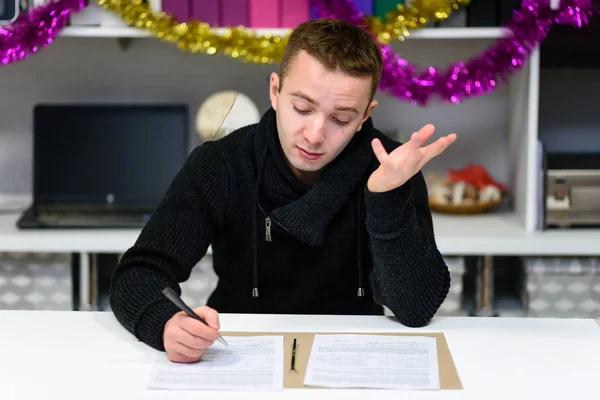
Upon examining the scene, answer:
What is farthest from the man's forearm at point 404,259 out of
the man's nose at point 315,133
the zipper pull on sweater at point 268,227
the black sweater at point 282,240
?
the zipper pull on sweater at point 268,227

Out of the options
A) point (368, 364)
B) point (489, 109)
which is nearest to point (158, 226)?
point (368, 364)

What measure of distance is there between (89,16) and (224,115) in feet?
1.47

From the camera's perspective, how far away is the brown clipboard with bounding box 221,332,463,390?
108 centimetres

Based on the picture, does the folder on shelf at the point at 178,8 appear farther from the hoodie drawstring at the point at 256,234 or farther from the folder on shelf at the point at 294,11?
the hoodie drawstring at the point at 256,234

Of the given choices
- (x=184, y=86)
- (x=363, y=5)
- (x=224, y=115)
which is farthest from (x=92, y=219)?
(x=363, y=5)

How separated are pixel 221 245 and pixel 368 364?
547 mm

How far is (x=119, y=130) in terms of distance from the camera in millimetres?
2492

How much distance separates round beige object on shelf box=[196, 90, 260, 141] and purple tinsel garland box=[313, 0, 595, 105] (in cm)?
33

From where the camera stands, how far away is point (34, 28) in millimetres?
2256

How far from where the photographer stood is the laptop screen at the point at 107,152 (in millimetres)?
2473

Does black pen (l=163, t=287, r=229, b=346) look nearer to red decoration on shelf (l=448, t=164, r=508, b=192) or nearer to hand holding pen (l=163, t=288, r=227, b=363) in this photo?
hand holding pen (l=163, t=288, r=227, b=363)

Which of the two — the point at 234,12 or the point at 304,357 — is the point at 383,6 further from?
the point at 304,357

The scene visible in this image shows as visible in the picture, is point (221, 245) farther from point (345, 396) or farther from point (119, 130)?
point (119, 130)

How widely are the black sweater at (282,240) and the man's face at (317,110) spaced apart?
0.11 metres
